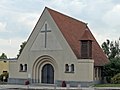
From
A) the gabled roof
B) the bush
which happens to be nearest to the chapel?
the gabled roof

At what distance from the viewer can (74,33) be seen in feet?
193

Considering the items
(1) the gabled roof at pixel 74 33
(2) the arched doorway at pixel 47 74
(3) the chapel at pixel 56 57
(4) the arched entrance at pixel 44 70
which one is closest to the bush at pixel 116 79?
(3) the chapel at pixel 56 57

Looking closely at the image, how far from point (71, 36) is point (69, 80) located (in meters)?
8.07

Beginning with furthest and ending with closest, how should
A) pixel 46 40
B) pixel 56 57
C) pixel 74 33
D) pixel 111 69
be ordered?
pixel 74 33
pixel 111 69
pixel 46 40
pixel 56 57

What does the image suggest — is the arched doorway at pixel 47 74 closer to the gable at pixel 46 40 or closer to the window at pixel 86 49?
the gable at pixel 46 40

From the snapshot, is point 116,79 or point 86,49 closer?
point 86,49

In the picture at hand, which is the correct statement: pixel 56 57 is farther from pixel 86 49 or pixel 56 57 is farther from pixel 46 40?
pixel 86 49

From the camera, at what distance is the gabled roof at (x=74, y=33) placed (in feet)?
173

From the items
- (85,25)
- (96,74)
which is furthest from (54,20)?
(85,25)

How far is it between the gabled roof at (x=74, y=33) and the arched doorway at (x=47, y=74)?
202 inches

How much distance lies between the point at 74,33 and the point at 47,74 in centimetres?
899

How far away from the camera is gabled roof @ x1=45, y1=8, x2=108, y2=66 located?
2078 inches

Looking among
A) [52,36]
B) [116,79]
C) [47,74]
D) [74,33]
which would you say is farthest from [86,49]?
[74,33]

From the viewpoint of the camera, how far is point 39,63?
54812 mm
